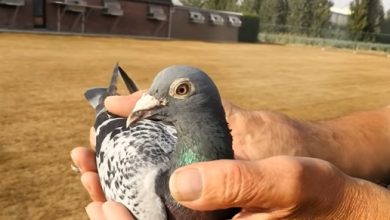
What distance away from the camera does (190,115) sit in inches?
105

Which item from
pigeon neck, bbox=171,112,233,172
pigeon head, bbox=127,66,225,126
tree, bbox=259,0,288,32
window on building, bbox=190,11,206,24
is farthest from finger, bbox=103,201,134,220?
tree, bbox=259,0,288,32

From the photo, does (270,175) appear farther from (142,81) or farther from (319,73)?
(319,73)

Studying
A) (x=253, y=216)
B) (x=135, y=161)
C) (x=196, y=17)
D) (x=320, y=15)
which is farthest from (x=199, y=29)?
(x=253, y=216)

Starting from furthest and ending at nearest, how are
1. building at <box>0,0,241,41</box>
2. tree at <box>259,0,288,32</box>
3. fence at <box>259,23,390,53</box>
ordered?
tree at <box>259,0,288,32</box>, fence at <box>259,23,390,53</box>, building at <box>0,0,241,41</box>

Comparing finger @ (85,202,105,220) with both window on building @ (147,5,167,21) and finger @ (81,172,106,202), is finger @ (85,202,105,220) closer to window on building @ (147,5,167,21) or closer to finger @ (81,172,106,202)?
finger @ (81,172,106,202)

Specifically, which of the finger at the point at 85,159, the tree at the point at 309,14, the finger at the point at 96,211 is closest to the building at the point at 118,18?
the tree at the point at 309,14

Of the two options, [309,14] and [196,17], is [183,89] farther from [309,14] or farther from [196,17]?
[309,14]

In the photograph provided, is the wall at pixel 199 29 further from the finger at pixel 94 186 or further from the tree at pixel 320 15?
the finger at pixel 94 186

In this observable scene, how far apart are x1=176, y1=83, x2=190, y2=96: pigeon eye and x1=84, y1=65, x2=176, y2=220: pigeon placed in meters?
0.55

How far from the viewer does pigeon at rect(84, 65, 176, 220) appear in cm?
285

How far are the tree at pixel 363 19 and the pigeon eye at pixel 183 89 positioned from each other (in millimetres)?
69068

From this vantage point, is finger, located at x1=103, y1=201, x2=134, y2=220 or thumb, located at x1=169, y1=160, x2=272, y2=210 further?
finger, located at x1=103, y1=201, x2=134, y2=220

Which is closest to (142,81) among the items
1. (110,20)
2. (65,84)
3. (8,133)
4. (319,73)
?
(65,84)

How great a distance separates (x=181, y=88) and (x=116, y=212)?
2.93 feet
